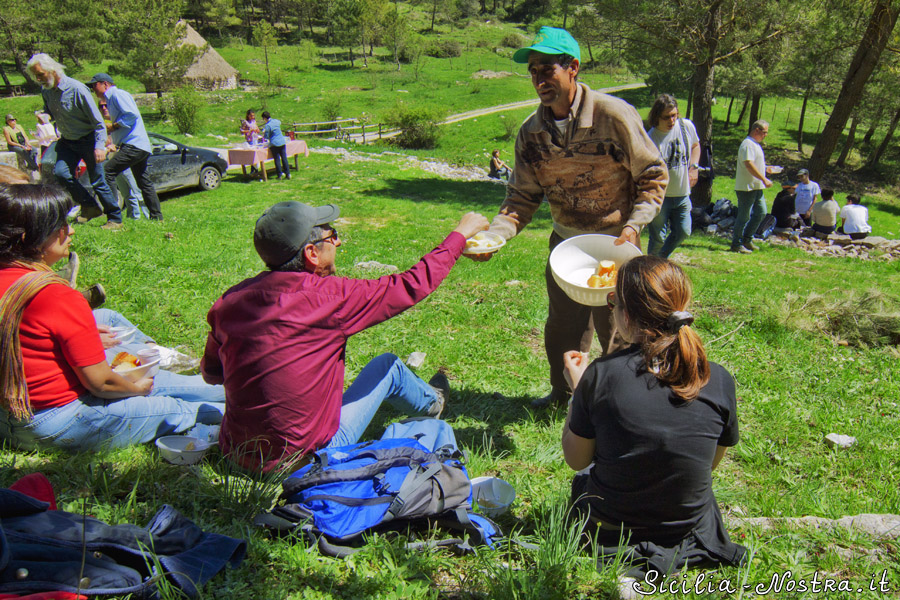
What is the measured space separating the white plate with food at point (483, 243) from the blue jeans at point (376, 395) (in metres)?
0.80

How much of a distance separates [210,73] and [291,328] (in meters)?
43.4

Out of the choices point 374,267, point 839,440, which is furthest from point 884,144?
point 839,440

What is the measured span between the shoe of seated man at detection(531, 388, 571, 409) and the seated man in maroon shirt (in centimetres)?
153

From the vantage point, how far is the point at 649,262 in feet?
6.98

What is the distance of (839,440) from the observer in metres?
3.51

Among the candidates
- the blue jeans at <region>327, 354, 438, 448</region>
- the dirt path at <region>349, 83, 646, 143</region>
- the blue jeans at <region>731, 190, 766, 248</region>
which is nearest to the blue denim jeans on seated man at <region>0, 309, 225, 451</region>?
the blue jeans at <region>327, 354, 438, 448</region>

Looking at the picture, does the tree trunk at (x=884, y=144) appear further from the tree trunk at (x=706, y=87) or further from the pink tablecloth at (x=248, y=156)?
the pink tablecloth at (x=248, y=156)

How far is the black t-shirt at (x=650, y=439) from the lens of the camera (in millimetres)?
2006

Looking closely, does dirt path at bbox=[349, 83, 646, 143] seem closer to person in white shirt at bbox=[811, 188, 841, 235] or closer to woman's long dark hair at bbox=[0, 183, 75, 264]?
person in white shirt at bbox=[811, 188, 841, 235]

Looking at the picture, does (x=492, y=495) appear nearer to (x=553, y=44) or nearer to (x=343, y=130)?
(x=553, y=44)

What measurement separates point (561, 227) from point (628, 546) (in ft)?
6.75

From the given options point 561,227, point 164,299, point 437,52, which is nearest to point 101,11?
point 437,52

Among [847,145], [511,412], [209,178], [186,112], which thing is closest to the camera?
[511,412]

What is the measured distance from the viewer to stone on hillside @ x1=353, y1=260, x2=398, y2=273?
23.0 feet
